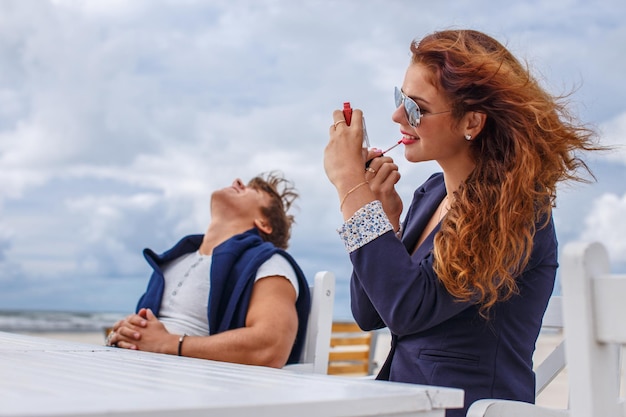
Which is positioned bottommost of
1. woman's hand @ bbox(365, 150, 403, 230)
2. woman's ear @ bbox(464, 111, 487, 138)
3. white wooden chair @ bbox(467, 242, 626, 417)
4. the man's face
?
white wooden chair @ bbox(467, 242, 626, 417)

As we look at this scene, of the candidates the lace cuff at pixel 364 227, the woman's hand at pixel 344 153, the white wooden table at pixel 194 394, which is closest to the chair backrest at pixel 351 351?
the woman's hand at pixel 344 153

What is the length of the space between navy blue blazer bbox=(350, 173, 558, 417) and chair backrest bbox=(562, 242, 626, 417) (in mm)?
710

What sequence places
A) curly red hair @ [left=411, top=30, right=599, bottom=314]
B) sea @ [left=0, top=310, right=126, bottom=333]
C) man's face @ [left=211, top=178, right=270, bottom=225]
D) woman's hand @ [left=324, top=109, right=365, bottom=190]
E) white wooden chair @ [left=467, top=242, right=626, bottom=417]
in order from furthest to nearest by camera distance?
1. sea @ [left=0, top=310, right=126, bottom=333]
2. man's face @ [left=211, top=178, right=270, bottom=225]
3. woman's hand @ [left=324, top=109, right=365, bottom=190]
4. curly red hair @ [left=411, top=30, right=599, bottom=314]
5. white wooden chair @ [left=467, top=242, right=626, bottom=417]

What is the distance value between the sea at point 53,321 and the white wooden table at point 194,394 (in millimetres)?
16536

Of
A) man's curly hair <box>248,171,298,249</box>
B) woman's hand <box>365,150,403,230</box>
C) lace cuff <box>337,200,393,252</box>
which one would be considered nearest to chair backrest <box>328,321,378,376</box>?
man's curly hair <box>248,171,298,249</box>

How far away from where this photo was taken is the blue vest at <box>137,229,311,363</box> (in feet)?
9.16

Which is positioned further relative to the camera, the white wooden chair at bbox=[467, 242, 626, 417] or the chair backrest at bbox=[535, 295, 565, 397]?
the chair backrest at bbox=[535, 295, 565, 397]

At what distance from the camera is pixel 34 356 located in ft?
5.03

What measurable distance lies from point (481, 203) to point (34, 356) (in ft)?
3.59

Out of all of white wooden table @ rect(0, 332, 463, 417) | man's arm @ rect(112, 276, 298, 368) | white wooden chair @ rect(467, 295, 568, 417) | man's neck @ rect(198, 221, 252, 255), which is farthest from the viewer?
man's neck @ rect(198, 221, 252, 255)

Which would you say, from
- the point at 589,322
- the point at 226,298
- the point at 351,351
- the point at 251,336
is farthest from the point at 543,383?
the point at 351,351

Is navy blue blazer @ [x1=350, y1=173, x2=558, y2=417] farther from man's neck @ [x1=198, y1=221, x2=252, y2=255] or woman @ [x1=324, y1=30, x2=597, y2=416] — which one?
man's neck @ [x1=198, y1=221, x2=252, y2=255]

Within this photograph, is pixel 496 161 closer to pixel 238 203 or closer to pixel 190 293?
pixel 190 293

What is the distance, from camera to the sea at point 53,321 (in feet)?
56.7
